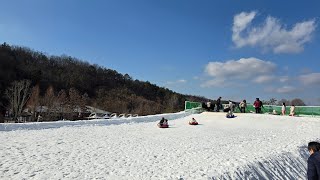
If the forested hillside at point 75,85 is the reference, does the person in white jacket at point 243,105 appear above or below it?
below

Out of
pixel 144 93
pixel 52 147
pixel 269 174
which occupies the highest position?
pixel 144 93

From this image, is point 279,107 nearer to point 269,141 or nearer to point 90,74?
point 269,141

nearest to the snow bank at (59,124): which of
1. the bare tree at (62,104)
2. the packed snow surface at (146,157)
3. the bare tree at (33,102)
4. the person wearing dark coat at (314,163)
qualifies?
the packed snow surface at (146,157)

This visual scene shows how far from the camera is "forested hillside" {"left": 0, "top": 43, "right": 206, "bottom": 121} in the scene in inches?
3103

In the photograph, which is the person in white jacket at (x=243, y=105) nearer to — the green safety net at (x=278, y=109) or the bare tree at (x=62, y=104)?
the green safety net at (x=278, y=109)

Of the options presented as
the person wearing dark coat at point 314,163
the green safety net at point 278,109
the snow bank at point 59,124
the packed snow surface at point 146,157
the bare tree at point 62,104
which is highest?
the bare tree at point 62,104

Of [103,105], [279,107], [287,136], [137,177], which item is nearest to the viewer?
[137,177]

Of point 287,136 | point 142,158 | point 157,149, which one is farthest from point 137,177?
point 287,136

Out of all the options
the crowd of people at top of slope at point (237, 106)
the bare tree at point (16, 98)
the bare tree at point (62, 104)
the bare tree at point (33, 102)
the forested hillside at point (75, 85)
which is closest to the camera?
the crowd of people at top of slope at point (237, 106)

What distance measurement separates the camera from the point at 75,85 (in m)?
122

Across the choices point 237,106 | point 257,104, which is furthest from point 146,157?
point 237,106

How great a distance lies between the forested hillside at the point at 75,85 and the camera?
7882 cm

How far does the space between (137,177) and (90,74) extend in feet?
435

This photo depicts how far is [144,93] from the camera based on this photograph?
493 ft
